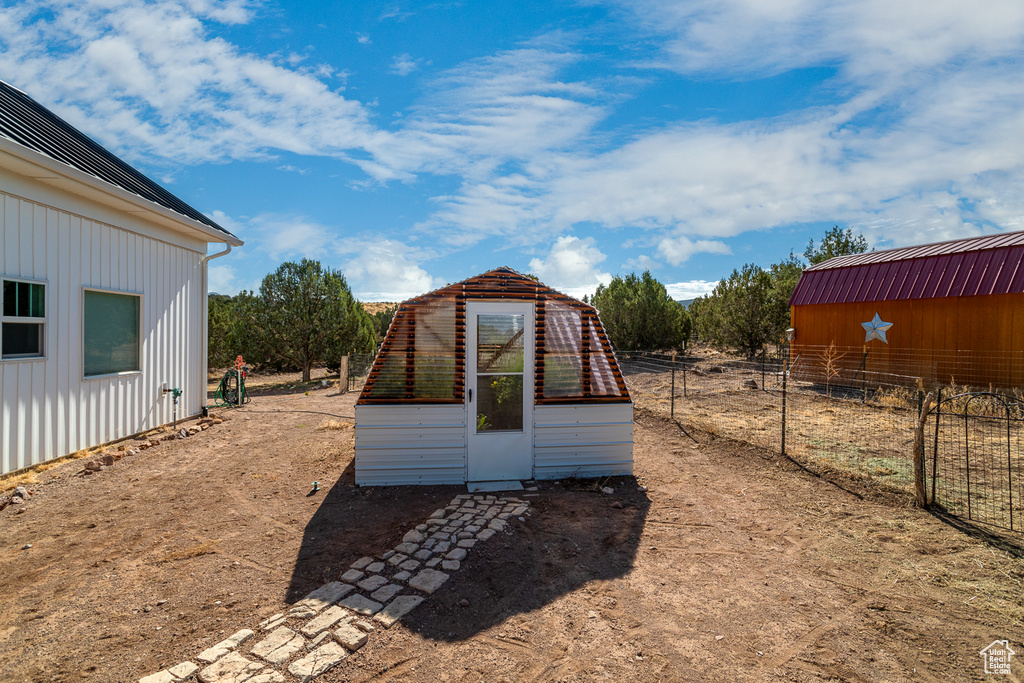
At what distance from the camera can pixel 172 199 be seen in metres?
9.42

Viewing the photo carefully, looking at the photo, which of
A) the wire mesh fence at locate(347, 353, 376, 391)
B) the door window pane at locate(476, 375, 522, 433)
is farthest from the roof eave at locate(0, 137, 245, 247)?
the wire mesh fence at locate(347, 353, 376, 391)

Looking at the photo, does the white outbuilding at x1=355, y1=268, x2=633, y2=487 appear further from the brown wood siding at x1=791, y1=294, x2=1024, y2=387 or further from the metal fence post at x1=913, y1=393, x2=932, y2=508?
the brown wood siding at x1=791, y1=294, x2=1024, y2=387

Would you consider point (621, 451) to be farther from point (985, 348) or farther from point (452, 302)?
point (985, 348)

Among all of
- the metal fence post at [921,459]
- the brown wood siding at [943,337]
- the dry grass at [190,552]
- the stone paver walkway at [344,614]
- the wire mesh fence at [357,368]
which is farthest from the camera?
the wire mesh fence at [357,368]

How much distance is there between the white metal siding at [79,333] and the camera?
5891 mm

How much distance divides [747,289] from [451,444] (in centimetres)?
2072

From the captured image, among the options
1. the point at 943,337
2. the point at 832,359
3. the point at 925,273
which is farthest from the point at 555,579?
the point at 925,273

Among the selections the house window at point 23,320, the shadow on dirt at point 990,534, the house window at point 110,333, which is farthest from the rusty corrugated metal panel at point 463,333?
the house window at point 110,333

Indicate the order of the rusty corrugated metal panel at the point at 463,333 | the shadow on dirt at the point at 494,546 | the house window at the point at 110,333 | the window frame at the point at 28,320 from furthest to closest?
the house window at the point at 110,333 < the rusty corrugated metal panel at the point at 463,333 < the window frame at the point at 28,320 < the shadow on dirt at the point at 494,546

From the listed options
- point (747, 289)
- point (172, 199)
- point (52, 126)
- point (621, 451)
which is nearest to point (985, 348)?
point (747, 289)

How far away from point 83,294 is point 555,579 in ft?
24.6

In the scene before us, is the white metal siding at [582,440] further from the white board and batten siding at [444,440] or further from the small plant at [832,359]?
the small plant at [832,359]

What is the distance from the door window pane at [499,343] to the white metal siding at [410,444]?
0.67 metres

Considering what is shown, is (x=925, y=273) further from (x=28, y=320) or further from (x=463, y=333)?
(x=28, y=320)
